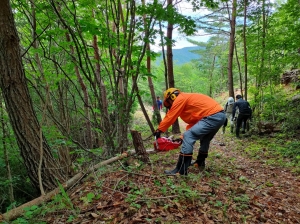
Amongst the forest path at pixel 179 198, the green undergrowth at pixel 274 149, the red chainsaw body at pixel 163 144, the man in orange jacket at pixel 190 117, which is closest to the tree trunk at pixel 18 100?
the forest path at pixel 179 198

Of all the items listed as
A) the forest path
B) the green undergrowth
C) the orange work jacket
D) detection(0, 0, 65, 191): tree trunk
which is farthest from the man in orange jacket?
the green undergrowth

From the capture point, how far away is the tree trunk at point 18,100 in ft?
11.3

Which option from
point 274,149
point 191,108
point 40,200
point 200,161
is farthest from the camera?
point 274,149

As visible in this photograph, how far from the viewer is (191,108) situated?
430 cm

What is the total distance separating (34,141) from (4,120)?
10.6 feet

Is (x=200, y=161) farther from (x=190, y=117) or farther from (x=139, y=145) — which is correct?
(x=139, y=145)

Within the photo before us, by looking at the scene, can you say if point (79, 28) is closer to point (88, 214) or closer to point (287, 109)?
point (88, 214)

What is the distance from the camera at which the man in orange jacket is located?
4125 mm

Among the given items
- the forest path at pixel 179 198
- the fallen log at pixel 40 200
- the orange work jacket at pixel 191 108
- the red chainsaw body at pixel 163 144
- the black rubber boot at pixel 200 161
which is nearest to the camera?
the forest path at pixel 179 198

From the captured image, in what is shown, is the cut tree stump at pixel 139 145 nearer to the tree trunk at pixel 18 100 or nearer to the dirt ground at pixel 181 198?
the dirt ground at pixel 181 198

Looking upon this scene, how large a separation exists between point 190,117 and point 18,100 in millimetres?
3217

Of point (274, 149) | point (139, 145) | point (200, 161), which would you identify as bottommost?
point (274, 149)

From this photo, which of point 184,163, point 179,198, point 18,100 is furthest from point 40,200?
point 184,163

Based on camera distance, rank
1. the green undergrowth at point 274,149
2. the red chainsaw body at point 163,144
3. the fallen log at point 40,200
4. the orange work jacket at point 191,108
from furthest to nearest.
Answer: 1. the green undergrowth at point 274,149
2. the red chainsaw body at point 163,144
3. the orange work jacket at point 191,108
4. the fallen log at point 40,200
